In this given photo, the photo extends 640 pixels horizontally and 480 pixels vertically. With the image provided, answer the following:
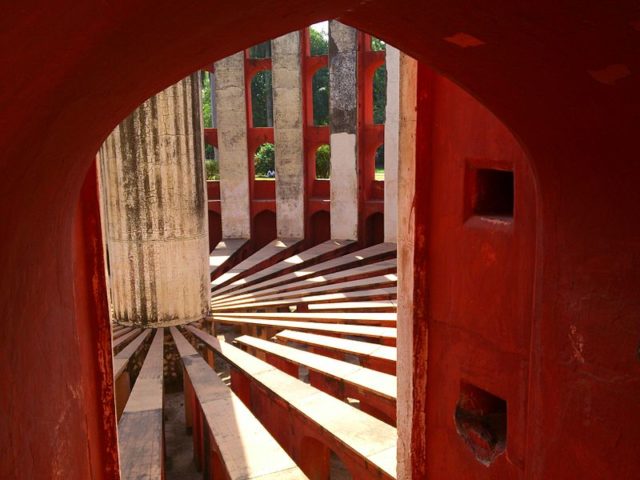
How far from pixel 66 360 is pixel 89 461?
77 centimetres

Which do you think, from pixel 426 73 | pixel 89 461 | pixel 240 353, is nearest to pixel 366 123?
pixel 240 353

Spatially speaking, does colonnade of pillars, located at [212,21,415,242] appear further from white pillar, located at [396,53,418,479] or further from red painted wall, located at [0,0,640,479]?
red painted wall, located at [0,0,640,479]

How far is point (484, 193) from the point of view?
10.9 ft

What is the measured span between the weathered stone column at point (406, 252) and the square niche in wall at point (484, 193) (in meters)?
0.36

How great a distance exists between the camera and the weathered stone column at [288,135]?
41.6 ft

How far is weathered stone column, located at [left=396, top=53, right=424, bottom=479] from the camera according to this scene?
356 centimetres

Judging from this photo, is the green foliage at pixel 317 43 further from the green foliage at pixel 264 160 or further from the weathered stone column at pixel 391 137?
the weathered stone column at pixel 391 137

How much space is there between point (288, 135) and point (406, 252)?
9542 mm

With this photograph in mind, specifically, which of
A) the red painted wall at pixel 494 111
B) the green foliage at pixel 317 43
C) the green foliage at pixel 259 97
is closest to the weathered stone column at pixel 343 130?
the red painted wall at pixel 494 111

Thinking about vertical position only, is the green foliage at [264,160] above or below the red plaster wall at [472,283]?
above

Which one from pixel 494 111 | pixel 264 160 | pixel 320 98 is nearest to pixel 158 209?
pixel 494 111

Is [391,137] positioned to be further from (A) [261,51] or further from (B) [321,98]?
(B) [321,98]

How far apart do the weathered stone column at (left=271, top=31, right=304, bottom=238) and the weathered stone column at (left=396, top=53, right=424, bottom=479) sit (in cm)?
930

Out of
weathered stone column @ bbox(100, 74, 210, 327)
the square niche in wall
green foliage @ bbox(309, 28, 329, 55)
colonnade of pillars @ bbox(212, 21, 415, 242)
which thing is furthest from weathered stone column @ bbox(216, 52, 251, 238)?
green foliage @ bbox(309, 28, 329, 55)
